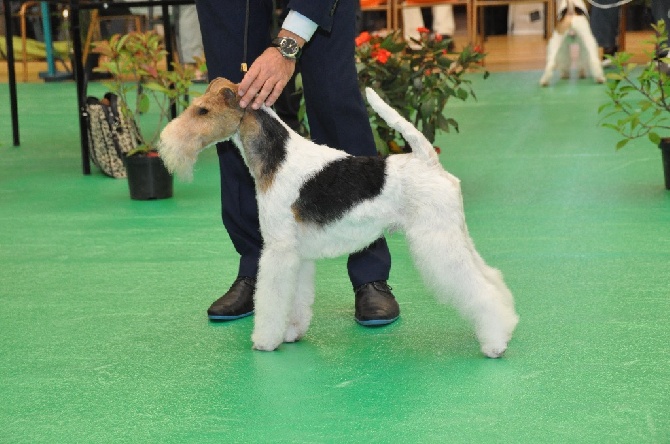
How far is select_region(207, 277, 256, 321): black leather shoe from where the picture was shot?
3148 mm

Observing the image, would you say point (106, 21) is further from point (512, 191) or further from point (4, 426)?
point (4, 426)

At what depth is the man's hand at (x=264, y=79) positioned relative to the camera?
2654 millimetres

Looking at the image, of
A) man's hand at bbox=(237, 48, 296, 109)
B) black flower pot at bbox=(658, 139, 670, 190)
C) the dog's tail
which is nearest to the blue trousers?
man's hand at bbox=(237, 48, 296, 109)

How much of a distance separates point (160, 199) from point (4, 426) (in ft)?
8.89

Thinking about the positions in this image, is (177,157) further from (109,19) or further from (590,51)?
(109,19)

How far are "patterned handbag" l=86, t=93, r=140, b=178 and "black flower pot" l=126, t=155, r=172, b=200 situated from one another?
43 cm


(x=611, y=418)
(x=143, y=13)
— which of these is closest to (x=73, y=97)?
(x=143, y=13)

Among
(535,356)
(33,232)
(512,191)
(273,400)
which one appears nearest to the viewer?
(273,400)

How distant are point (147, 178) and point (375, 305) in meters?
2.20

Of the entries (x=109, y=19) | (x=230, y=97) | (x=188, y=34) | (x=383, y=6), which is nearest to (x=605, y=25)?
(x=383, y=6)

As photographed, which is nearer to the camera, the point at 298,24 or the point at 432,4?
the point at 298,24

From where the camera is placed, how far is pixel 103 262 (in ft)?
12.6

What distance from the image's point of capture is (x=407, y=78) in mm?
5020

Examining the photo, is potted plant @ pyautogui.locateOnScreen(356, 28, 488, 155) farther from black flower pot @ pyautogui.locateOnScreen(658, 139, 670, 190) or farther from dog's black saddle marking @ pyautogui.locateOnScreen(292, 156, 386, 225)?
dog's black saddle marking @ pyautogui.locateOnScreen(292, 156, 386, 225)
